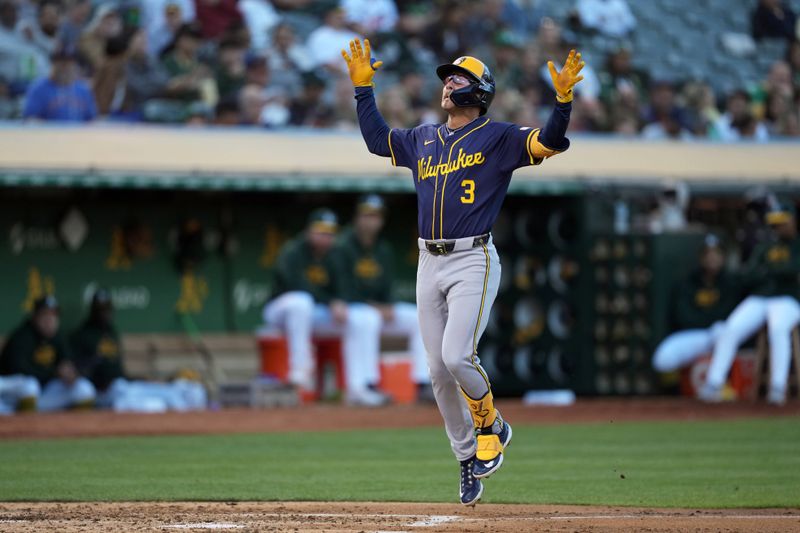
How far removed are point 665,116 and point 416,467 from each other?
8.96 meters

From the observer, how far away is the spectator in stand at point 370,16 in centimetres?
A: 1478

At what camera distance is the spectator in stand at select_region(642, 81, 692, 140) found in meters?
15.8

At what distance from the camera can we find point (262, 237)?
14.5 metres

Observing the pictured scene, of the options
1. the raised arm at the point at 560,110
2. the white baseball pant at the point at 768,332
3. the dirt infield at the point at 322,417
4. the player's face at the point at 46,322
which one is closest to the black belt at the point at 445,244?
the raised arm at the point at 560,110

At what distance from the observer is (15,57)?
41.1 feet

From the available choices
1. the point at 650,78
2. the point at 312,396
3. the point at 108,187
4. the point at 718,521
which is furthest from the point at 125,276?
the point at 718,521

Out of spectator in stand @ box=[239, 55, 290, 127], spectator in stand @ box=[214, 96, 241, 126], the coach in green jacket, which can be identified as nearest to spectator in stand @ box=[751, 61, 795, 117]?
the coach in green jacket

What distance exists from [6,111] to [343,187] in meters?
3.24

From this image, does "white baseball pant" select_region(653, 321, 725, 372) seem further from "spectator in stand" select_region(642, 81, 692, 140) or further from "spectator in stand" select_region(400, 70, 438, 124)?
"spectator in stand" select_region(400, 70, 438, 124)

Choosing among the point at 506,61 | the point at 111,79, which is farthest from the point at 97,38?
the point at 506,61

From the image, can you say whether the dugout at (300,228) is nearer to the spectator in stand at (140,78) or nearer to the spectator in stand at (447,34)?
the spectator in stand at (140,78)

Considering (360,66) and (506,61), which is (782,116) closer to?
(506,61)

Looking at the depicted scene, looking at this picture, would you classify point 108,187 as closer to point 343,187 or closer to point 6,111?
point 6,111

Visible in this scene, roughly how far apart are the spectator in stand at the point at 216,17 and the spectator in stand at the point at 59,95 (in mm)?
1840
